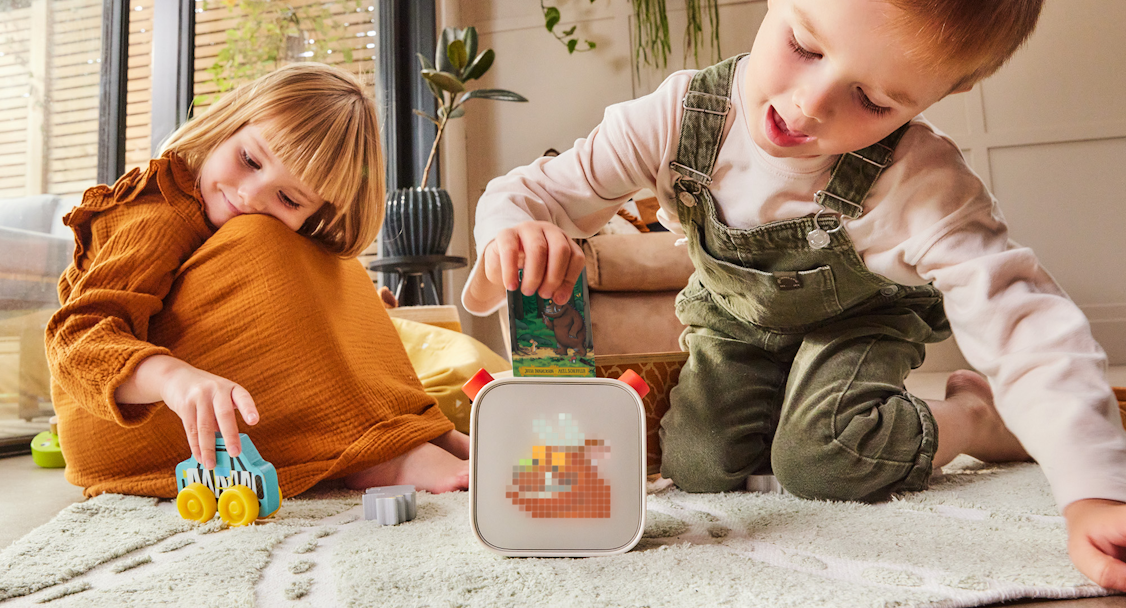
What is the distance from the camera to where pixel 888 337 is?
86cm

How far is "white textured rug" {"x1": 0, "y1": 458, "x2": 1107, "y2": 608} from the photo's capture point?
45cm

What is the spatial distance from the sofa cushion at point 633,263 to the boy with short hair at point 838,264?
2.53 ft

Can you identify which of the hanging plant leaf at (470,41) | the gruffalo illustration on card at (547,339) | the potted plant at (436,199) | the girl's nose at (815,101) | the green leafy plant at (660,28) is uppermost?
the green leafy plant at (660,28)

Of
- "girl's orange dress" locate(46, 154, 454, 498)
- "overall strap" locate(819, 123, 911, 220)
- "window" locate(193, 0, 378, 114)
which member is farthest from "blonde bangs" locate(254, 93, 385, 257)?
"window" locate(193, 0, 378, 114)

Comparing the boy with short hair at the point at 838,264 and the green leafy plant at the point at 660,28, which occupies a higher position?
the green leafy plant at the point at 660,28

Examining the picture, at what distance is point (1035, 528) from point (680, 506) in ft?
0.98

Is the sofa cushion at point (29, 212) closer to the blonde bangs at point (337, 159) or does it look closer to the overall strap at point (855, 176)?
the blonde bangs at point (337, 159)

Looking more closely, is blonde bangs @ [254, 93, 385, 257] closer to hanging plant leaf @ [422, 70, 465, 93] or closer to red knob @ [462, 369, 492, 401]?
red knob @ [462, 369, 492, 401]

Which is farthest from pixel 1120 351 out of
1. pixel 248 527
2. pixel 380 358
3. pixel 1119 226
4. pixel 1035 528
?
pixel 248 527

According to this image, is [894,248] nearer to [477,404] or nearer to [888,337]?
[888,337]

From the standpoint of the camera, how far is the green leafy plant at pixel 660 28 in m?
2.85

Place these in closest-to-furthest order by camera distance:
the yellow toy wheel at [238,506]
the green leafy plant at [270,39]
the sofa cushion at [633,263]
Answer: the yellow toy wheel at [238,506], the sofa cushion at [633,263], the green leafy plant at [270,39]

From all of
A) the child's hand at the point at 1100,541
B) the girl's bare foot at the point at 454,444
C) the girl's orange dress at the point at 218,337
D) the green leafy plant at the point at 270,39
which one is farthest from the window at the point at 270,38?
the child's hand at the point at 1100,541

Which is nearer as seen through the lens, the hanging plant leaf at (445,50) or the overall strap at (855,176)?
the overall strap at (855,176)
